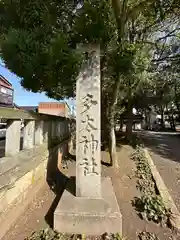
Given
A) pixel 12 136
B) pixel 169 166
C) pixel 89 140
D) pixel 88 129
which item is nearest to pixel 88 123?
pixel 88 129

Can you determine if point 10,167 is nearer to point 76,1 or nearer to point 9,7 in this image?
point 9,7

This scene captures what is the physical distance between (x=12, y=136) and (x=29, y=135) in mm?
1011

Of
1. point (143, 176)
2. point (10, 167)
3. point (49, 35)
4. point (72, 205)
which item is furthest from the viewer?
point (143, 176)

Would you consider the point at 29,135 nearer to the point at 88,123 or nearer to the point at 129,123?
the point at 88,123

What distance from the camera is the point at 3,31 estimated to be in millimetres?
5168

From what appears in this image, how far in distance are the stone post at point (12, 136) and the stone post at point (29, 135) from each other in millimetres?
701

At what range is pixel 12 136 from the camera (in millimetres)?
3486

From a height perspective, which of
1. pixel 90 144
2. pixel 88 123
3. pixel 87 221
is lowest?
pixel 87 221

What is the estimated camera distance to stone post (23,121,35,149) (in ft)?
14.4

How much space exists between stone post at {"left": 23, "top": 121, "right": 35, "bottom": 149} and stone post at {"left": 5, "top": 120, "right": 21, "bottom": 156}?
701 millimetres

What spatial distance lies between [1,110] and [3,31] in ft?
9.85

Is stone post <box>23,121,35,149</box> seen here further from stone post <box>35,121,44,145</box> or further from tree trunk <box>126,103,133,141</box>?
tree trunk <box>126,103,133,141</box>

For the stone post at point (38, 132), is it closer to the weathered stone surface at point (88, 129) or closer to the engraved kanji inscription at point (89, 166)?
the weathered stone surface at point (88, 129)

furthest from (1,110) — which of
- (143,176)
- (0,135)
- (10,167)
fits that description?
(0,135)
